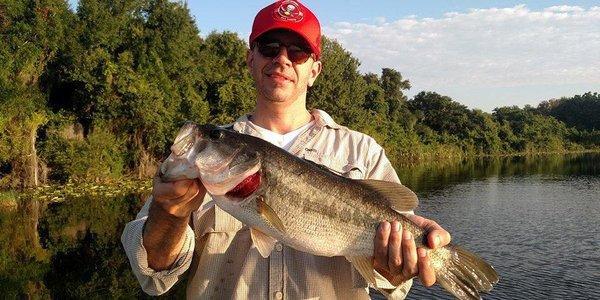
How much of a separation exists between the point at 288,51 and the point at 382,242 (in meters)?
1.57

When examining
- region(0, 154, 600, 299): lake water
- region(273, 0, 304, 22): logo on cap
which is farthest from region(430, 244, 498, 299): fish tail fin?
region(0, 154, 600, 299): lake water

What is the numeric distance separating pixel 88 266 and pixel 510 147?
105m

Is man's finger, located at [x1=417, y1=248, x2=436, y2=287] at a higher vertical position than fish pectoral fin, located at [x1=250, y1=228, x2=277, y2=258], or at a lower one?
lower

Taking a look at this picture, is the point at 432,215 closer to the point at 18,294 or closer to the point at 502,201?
the point at 502,201

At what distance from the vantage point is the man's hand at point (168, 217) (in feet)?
10.8

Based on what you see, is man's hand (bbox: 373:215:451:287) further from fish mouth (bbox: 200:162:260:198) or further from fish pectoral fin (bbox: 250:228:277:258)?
fish mouth (bbox: 200:162:260:198)

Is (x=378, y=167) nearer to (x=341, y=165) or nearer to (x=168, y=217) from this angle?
(x=341, y=165)

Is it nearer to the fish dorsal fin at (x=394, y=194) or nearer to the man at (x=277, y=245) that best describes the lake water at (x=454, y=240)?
the man at (x=277, y=245)

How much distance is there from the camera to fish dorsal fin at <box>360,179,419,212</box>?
151 inches

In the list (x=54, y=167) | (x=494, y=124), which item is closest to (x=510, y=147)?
(x=494, y=124)

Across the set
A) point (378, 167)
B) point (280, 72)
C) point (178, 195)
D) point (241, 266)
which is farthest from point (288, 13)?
point (241, 266)

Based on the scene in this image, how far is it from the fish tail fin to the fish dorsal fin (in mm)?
366

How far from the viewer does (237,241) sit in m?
3.96

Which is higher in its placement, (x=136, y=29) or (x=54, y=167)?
(x=136, y=29)
